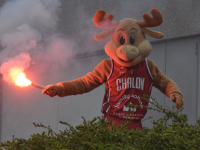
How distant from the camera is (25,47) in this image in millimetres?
4727

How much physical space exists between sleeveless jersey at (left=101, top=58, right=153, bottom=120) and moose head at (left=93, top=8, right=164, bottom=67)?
0.34 ft

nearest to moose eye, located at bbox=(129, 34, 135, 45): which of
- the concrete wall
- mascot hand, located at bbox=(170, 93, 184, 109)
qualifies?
mascot hand, located at bbox=(170, 93, 184, 109)

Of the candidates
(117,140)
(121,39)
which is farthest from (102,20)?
(117,140)

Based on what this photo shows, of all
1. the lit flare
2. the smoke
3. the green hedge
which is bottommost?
the green hedge

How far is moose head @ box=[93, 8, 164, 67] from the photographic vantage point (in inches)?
98.8

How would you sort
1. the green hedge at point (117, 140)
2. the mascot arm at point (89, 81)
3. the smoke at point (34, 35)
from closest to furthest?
the green hedge at point (117, 140) < the mascot arm at point (89, 81) < the smoke at point (34, 35)

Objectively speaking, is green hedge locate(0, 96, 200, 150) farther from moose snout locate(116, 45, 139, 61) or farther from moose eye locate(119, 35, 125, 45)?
moose eye locate(119, 35, 125, 45)

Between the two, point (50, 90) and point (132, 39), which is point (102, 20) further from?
point (50, 90)

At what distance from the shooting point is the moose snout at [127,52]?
2.47 m

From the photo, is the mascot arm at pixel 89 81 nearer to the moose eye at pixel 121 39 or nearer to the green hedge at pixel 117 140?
the moose eye at pixel 121 39

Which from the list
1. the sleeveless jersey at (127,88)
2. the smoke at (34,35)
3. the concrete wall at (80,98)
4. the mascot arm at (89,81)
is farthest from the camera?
the smoke at (34,35)

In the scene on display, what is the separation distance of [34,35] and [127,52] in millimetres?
2690

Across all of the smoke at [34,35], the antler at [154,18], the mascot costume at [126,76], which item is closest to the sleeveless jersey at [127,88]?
the mascot costume at [126,76]

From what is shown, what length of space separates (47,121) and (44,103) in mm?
358
